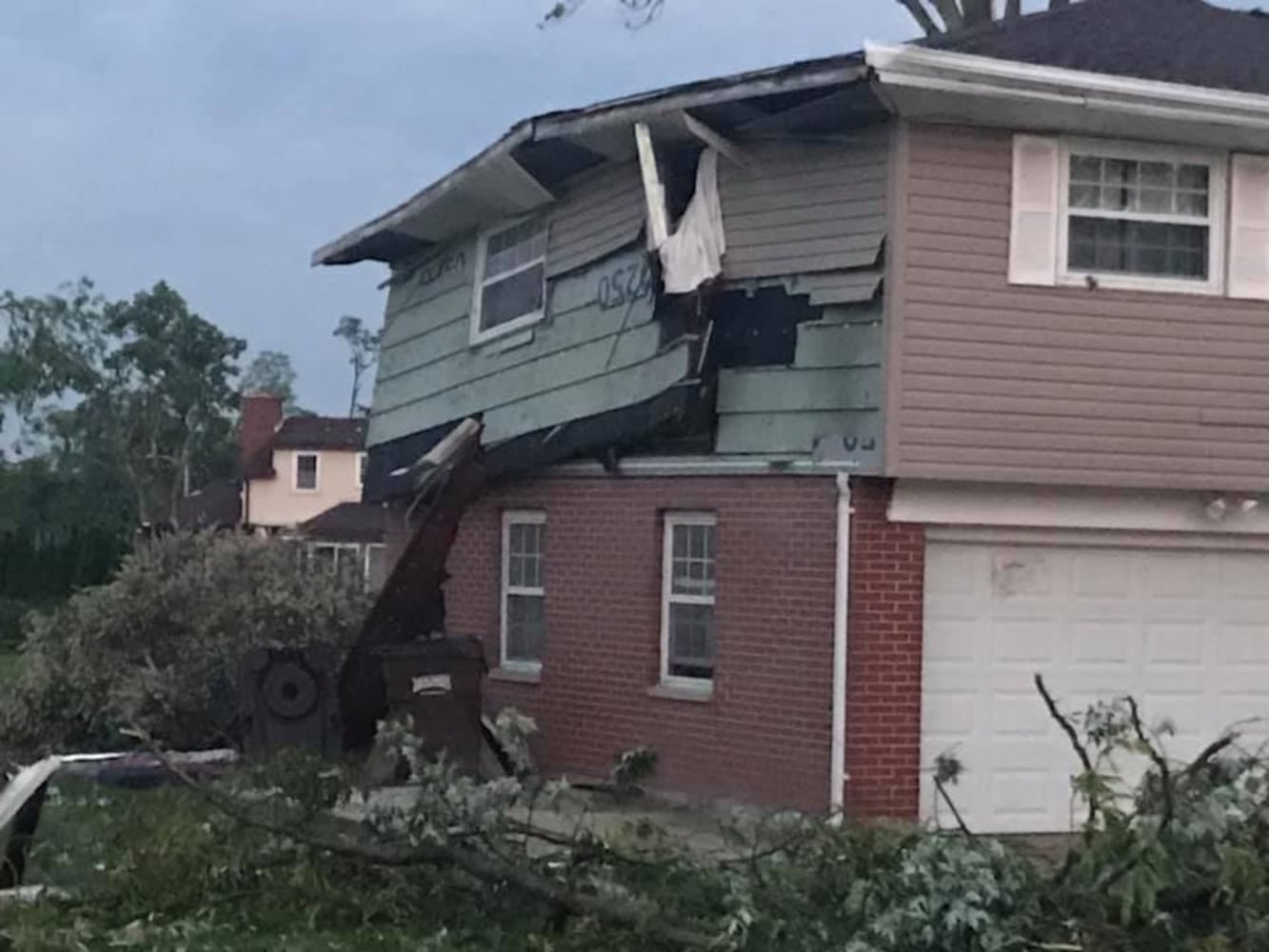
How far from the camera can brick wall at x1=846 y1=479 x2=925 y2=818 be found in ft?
45.1

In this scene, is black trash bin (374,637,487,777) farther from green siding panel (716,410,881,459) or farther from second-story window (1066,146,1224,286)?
second-story window (1066,146,1224,286)

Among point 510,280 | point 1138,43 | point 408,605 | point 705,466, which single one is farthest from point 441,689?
point 1138,43

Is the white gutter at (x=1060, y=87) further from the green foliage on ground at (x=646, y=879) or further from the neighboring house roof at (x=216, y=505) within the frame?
the neighboring house roof at (x=216, y=505)

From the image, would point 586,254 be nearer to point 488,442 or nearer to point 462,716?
point 488,442

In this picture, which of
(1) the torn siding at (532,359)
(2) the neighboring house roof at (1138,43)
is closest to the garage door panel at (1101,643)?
(1) the torn siding at (532,359)

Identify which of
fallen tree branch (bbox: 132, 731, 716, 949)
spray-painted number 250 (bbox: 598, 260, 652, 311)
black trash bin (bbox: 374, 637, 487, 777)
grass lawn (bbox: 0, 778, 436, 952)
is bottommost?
grass lawn (bbox: 0, 778, 436, 952)

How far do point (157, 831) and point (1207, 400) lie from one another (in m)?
7.57

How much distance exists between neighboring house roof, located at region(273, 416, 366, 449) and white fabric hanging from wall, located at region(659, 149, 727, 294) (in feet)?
143

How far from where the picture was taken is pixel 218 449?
2906 inches

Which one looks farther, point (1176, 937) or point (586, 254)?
point (586, 254)

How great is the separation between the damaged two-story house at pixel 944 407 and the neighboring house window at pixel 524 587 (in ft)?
6.11

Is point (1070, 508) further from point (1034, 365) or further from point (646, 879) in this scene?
point (646, 879)

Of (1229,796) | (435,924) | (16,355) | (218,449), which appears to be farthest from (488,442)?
(16,355)

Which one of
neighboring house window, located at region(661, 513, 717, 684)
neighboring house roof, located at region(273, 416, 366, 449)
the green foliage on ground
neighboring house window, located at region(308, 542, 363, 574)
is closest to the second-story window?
neighboring house window, located at region(661, 513, 717, 684)
